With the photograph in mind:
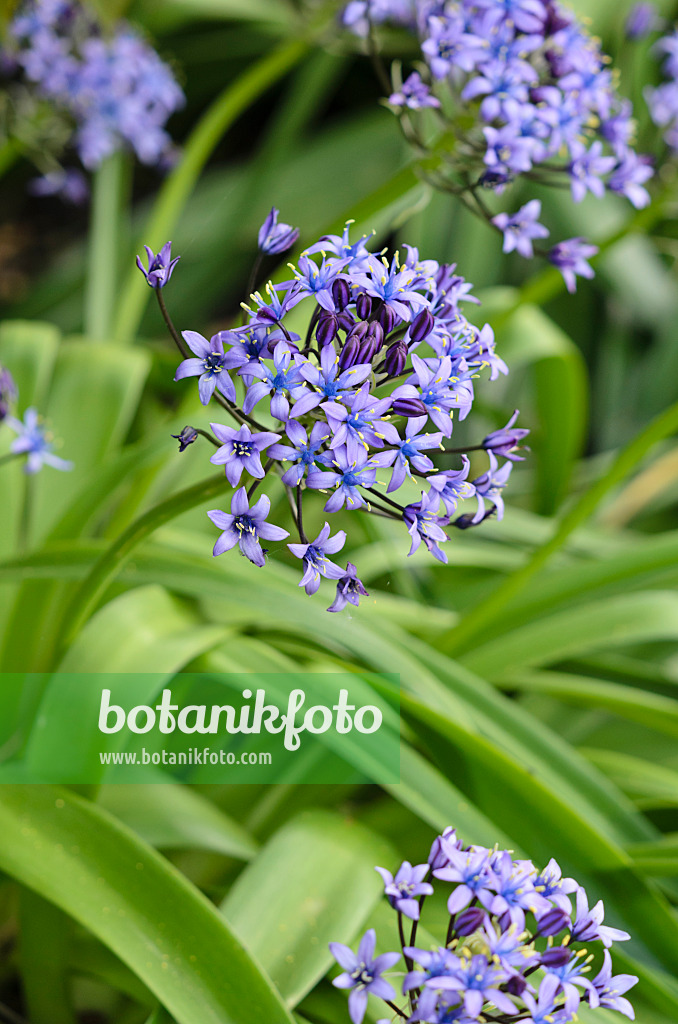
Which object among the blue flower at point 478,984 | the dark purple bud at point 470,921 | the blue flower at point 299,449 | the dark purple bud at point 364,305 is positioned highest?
the dark purple bud at point 364,305

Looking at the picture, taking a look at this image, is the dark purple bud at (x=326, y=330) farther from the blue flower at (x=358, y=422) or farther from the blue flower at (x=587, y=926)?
the blue flower at (x=587, y=926)

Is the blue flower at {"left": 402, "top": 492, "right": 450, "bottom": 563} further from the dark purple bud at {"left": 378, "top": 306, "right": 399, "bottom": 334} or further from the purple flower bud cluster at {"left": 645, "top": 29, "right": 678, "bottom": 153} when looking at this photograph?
the purple flower bud cluster at {"left": 645, "top": 29, "right": 678, "bottom": 153}

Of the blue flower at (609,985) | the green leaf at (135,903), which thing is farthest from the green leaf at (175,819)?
the blue flower at (609,985)

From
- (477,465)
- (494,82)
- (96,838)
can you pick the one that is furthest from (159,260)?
(477,465)

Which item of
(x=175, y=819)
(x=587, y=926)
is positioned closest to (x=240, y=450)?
(x=587, y=926)

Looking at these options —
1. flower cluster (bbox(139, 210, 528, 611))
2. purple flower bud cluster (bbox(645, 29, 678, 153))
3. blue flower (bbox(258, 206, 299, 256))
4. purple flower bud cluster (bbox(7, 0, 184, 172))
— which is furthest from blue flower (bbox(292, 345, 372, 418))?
purple flower bud cluster (bbox(7, 0, 184, 172))

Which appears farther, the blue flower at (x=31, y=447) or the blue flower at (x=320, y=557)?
the blue flower at (x=31, y=447)
